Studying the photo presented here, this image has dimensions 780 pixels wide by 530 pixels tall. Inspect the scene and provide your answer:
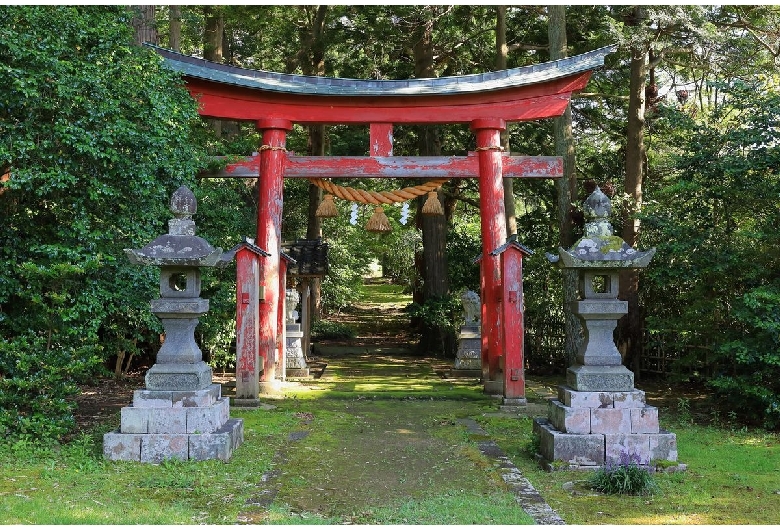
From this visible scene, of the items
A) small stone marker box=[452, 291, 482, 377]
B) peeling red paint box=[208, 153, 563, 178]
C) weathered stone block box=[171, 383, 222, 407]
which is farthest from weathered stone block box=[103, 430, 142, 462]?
small stone marker box=[452, 291, 482, 377]

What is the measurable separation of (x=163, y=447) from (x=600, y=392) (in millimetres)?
4187

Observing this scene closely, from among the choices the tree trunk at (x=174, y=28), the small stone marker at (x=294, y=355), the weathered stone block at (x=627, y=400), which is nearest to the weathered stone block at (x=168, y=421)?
the weathered stone block at (x=627, y=400)

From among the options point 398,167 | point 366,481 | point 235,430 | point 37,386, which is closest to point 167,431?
point 235,430

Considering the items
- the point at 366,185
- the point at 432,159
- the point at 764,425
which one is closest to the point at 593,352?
the point at 764,425

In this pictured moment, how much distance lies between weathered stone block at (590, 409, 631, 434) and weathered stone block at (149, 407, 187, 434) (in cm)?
390

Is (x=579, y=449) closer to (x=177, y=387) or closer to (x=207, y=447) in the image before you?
(x=207, y=447)

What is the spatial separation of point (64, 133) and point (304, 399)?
5.25 m

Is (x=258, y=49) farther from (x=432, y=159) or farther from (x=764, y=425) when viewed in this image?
(x=764, y=425)

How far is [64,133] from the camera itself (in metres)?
7.64

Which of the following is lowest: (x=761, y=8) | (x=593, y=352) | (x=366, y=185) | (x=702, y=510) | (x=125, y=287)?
(x=702, y=510)

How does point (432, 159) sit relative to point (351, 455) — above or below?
above

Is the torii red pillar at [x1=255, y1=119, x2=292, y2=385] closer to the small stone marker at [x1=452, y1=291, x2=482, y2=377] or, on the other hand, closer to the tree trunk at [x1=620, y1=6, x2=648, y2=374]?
the small stone marker at [x1=452, y1=291, x2=482, y2=377]

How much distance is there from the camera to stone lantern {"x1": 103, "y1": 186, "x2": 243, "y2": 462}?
266 inches

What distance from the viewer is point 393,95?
10953mm
